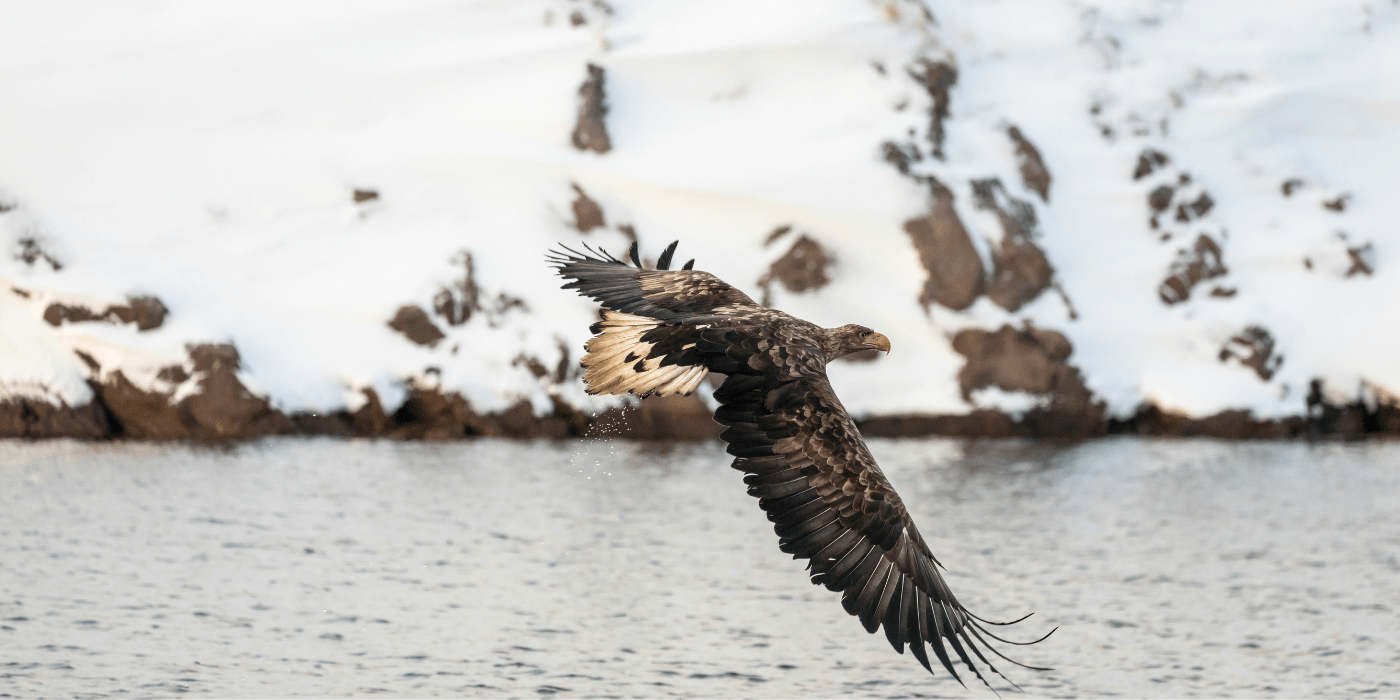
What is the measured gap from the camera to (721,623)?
1285 centimetres

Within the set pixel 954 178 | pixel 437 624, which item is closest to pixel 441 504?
pixel 437 624

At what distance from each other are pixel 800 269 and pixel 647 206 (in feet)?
10.4

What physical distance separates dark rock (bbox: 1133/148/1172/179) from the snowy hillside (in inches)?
3.0

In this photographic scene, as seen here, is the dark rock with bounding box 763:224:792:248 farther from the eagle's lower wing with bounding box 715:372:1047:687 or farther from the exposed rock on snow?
the eagle's lower wing with bounding box 715:372:1047:687

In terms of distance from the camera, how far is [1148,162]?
30734 mm

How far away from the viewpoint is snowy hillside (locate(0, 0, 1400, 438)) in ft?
81.4

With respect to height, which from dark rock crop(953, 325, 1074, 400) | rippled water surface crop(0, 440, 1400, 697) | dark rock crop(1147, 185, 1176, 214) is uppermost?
dark rock crop(1147, 185, 1176, 214)

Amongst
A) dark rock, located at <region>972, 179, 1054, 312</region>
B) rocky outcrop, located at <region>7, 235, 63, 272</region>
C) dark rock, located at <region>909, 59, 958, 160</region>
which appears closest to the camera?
rocky outcrop, located at <region>7, 235, 63, 272</region>

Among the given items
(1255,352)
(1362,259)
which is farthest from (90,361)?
(1362,259)

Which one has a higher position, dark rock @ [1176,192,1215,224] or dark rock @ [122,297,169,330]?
dark rock @ [1176,192,1215,224]

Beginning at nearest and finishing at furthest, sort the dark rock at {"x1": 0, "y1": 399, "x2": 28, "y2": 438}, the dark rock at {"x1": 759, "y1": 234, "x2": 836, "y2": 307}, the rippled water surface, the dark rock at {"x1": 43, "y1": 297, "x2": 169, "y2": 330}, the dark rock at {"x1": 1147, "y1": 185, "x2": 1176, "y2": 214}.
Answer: the rippled water surface → the dark rock at {"x1": 0, "y1": 399, "x2": 28, "y2": 438} → the dark rock at {"x1": 43, "y1": 297, "x2": 169, "y2": 330} → the dark rock at {"x1": 759, "y1": 234, "x2": 836, "y2": 307} → the dark rock at {"x1": 1147, "y1": 185, "x2": 1176, "y2": 214}

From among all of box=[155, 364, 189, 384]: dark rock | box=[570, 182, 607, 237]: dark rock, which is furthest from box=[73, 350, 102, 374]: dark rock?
box=[570, 182, 607, 237]: dark rock

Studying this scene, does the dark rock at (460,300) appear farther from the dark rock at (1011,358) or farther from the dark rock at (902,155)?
the dark rock at (1011,358)

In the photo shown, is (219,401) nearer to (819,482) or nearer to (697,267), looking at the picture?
(697,267)
